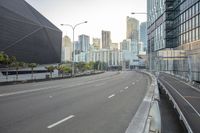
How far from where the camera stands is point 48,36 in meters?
92.9

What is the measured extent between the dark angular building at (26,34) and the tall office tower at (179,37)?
Result: 39.9 metres

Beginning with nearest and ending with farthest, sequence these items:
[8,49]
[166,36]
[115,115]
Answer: [115,115] < [8,49] < [166,36]

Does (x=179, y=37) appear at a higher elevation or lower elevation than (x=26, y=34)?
lower

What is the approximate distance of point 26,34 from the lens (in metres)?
77.6

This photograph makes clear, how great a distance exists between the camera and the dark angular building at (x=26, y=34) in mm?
67188

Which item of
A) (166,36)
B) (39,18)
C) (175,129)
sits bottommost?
(175,129)

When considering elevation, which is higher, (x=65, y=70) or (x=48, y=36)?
(x=48, y=36)

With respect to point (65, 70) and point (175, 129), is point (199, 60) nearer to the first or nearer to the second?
point (175, 129)

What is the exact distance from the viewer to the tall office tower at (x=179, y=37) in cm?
5034

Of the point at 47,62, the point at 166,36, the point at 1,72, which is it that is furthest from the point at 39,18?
the point at 166,36

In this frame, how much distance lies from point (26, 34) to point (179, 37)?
4858cm

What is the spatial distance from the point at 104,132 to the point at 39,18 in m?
88.1

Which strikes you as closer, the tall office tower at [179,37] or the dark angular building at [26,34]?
the tall office tower at [179,37]

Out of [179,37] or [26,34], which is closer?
[179,37]
